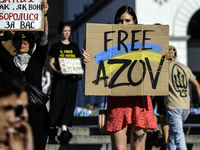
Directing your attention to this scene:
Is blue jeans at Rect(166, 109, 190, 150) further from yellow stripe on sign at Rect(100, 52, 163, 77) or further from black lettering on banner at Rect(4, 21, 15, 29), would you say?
black lettering on banner at Rect(4, 21, 15, 29)

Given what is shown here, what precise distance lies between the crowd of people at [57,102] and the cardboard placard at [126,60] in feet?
0.36

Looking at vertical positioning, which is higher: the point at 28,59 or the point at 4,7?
the point at 4,7

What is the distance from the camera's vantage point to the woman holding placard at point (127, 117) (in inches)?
199

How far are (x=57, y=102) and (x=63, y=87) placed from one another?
26 centimetres

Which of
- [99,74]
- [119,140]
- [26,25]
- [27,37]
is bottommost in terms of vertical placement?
[119,140]

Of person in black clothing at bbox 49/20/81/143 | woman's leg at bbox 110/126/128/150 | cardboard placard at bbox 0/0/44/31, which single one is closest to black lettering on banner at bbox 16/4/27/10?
cardboard placard at bbox 0/0/44/31

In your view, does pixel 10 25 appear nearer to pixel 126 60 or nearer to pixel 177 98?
pixel 126 60

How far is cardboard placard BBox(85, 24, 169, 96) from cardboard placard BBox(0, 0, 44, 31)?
2.30 ft

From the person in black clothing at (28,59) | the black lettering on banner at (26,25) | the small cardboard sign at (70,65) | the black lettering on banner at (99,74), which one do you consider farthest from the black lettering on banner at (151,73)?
the small cardboard sign at (70,65)

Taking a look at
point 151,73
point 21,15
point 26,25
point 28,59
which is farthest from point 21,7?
point 151,73

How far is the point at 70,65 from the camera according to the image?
800cm

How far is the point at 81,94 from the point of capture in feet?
83.0

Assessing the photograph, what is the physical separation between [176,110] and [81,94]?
18.4 metres

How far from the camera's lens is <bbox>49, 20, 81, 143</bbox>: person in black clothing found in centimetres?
812
